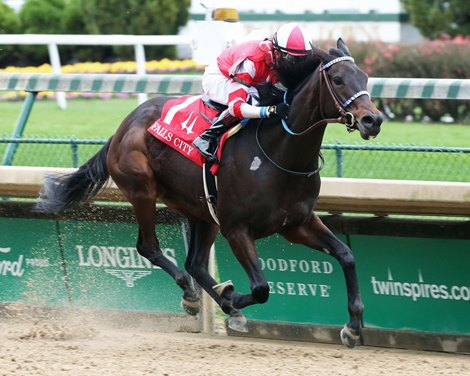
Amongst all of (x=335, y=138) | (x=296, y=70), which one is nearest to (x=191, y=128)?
(x=296, y=70)

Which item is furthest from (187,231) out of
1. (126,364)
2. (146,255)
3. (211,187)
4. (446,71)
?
(446,71)

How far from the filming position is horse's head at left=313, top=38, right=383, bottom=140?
16.2 ft

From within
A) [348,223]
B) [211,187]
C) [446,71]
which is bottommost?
[446,71]

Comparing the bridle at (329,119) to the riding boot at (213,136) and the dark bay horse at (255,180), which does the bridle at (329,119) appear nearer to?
the dark bay horse at (255,180)

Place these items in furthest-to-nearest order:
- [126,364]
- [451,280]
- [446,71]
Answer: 1. [446,71]
2. [451,280]
3. [126,364]

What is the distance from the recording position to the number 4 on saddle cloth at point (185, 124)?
595cm

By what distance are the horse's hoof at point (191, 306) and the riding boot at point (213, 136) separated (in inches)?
40.7

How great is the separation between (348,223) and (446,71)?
333 inches

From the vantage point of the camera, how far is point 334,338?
6.36m

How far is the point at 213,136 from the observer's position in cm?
576

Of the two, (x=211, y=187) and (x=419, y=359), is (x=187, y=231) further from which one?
(x=419, y=359)

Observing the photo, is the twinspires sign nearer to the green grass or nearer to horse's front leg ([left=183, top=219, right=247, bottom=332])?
horse's front leg ([left=183, top=219, right=247, bottom=332])

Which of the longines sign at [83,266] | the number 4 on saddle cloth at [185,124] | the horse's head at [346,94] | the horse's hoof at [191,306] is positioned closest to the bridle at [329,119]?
the horse's head at [346,94]

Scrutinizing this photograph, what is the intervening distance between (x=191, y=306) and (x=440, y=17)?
1610cm
